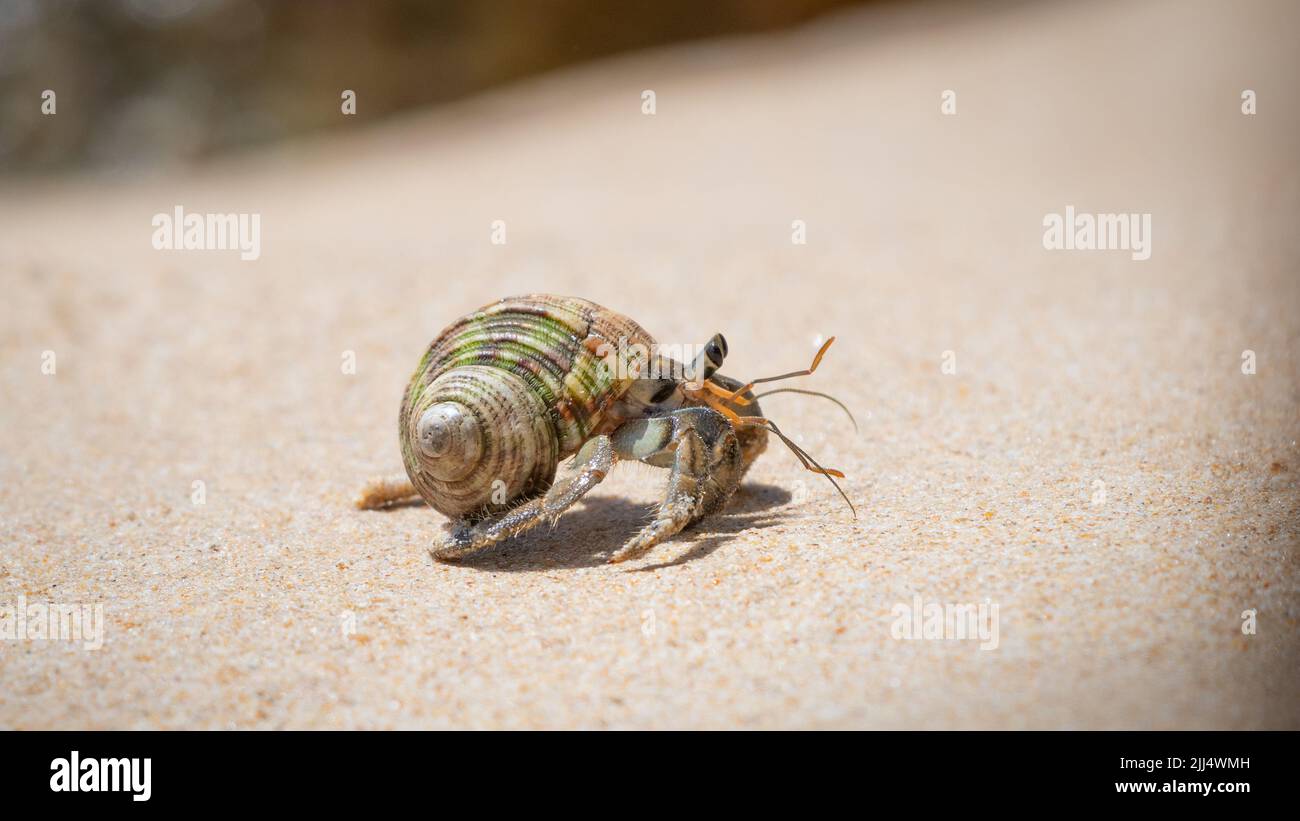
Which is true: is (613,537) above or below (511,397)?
below

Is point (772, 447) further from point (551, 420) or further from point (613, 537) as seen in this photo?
point (551, 420)

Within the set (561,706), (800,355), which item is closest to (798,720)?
(561,706)

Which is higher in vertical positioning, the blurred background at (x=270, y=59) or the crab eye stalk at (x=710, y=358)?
the blurred background at (x=270, y=59)

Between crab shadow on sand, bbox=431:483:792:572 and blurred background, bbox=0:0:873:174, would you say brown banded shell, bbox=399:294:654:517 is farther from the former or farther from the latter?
blurred background, bbox=0:0:873:174

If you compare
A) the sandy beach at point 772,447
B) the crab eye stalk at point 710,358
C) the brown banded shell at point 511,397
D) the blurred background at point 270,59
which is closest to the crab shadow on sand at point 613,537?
the sandy beach at point 772,447

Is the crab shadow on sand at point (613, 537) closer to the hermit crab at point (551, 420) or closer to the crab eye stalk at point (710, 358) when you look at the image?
the hermit crab at point (551, 420)

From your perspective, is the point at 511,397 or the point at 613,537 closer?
the point at 511,397

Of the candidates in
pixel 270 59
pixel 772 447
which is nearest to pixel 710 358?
pixel 772 447
